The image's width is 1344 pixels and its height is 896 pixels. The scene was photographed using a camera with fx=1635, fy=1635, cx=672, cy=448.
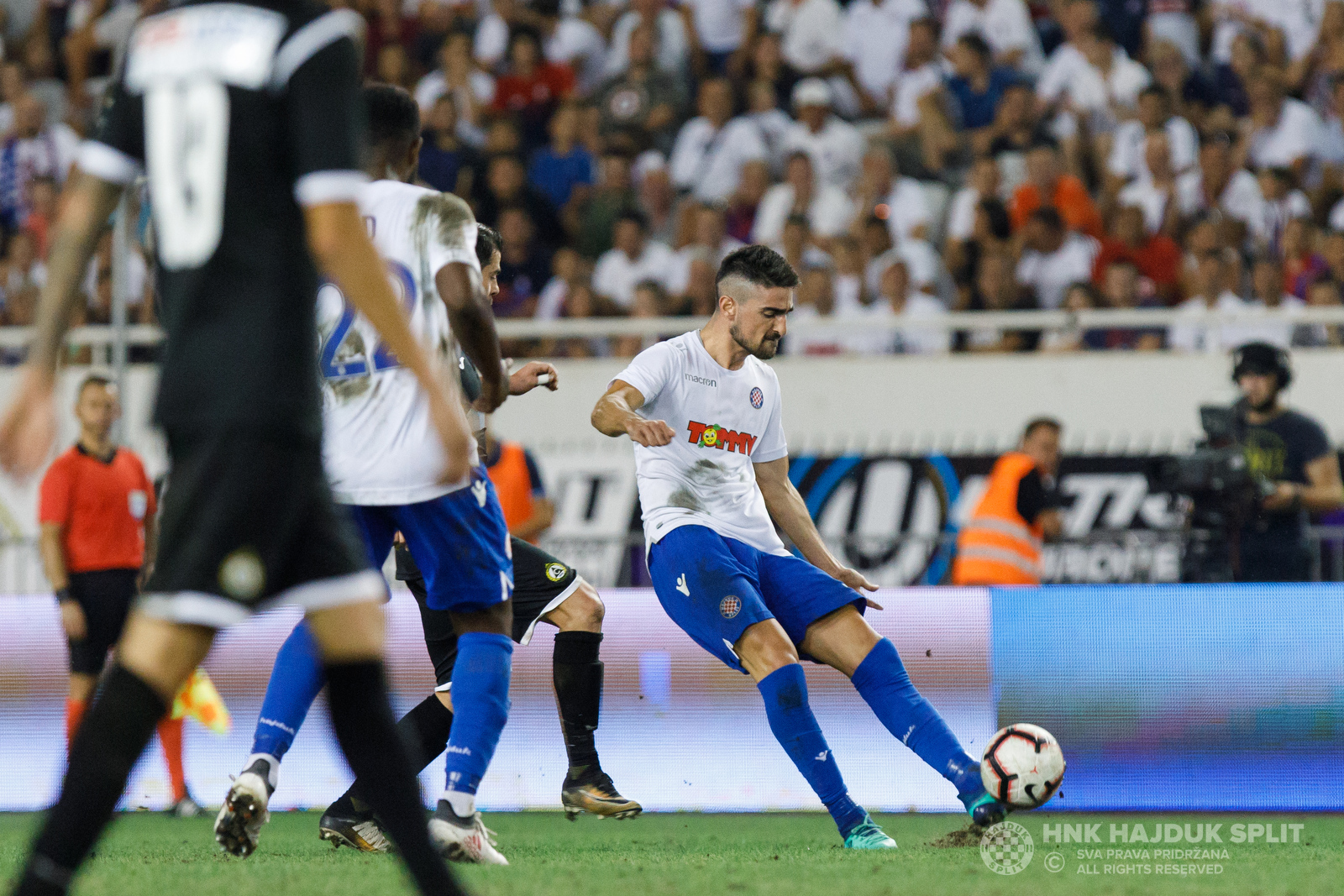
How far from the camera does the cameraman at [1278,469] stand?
888cm

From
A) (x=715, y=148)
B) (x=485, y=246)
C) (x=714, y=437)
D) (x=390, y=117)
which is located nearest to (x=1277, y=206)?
(x=715, y=148)

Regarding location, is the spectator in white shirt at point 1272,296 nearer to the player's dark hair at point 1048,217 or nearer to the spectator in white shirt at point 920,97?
the player's dark hair at point 1048,217

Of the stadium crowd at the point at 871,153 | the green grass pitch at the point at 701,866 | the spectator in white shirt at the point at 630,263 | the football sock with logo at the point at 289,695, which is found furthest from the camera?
the spectator in white shirt at the point at 630,263

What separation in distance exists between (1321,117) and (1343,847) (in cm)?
863

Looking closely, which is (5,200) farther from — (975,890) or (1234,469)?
(975,890)

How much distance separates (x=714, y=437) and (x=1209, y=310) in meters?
6.31

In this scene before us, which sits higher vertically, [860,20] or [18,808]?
[860,20]

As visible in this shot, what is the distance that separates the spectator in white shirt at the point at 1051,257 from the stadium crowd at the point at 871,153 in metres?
0.02

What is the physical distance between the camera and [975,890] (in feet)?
14.3

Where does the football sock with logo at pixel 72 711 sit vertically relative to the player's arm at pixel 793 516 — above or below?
below

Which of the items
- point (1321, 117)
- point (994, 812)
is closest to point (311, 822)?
point (994, 812)

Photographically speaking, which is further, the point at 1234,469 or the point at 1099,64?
the point at 1099,64

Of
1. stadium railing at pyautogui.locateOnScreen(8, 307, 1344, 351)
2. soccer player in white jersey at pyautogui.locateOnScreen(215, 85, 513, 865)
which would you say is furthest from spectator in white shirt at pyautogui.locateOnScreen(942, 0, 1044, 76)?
soccer player in white jersey at pyautogui.locateOnScreen(215, 85, 513, 865)

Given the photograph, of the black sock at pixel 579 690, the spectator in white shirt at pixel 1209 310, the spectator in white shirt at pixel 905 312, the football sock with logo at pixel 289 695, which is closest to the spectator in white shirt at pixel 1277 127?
the spectator in white shirt at pixel 1209 310
